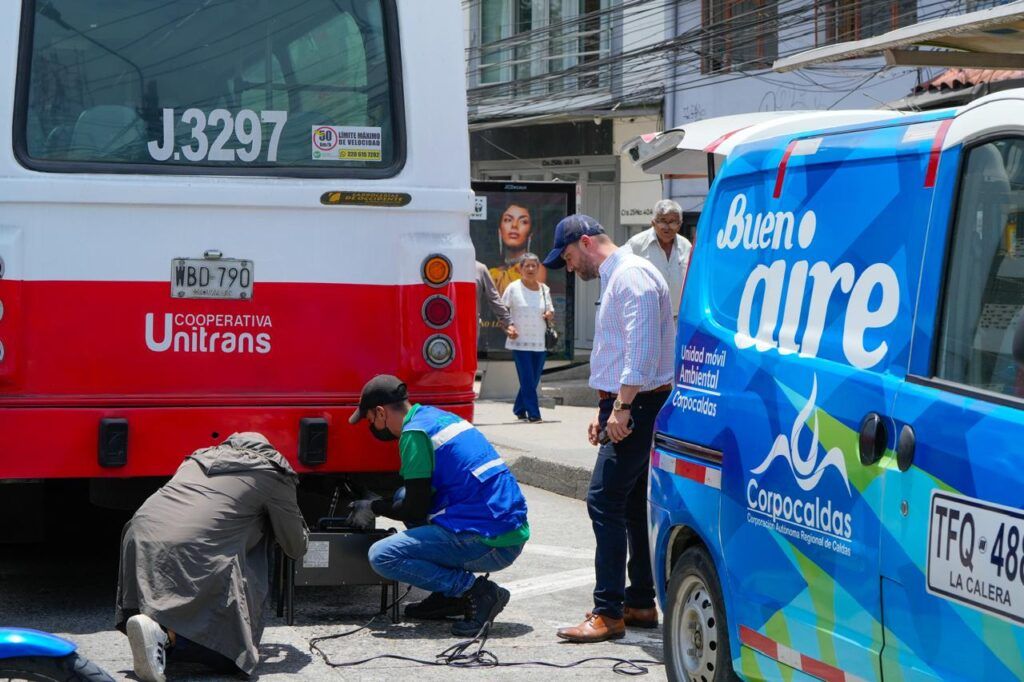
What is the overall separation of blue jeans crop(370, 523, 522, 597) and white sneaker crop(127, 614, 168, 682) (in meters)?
1.22

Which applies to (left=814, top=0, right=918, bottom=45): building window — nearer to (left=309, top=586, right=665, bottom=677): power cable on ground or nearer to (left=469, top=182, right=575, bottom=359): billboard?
(left=469, top=182, right=575, bottom=359): billboard

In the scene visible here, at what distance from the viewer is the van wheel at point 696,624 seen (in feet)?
15.7

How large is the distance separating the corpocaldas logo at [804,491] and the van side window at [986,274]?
0.51 metres

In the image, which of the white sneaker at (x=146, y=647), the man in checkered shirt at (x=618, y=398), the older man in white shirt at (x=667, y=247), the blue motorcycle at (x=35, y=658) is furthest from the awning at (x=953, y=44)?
the blue motorcycle at (x=35, y=658)

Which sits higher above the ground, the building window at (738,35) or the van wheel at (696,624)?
the building window at (738,35)

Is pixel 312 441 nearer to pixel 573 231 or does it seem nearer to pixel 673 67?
pixel 573 231

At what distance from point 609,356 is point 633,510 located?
0.82m

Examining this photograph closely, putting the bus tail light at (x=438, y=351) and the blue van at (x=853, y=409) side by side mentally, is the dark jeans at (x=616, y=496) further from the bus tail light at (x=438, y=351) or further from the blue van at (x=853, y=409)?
the blue van at (x=853, y=409)

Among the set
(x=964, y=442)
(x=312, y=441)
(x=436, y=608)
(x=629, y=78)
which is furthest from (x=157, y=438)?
(x=629, y=78)

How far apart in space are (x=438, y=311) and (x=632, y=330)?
3.20 ft

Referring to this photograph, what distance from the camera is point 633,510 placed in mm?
6758

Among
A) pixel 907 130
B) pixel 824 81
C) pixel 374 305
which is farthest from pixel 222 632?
pixel 824 81

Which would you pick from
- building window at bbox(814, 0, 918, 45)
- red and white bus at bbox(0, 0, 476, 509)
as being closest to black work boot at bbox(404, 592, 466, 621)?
red and white bus at bbox(0, 0, 476, 509)

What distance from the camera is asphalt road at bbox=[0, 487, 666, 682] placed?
5910mm
